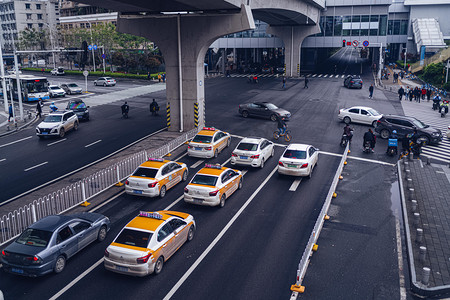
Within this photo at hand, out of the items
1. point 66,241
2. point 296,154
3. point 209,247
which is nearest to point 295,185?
point 296,154

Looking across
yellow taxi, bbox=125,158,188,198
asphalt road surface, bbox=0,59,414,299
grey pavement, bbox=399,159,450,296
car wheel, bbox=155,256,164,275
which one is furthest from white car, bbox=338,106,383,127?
car wheel, bbox=155,256,164,275

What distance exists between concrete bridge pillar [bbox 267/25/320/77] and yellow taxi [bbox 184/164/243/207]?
5604 centimetres

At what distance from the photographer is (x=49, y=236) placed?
12.8 m

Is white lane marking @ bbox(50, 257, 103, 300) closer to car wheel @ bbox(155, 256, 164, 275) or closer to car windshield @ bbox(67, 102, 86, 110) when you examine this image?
car wheel @ bbox(155, 256, 164, 275)

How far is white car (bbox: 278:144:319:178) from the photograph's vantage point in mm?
20766

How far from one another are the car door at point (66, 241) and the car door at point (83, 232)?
17cm

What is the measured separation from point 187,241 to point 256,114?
2311 centimetres

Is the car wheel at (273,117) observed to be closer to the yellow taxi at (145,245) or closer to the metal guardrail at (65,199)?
the metal guardrail at (65,199)

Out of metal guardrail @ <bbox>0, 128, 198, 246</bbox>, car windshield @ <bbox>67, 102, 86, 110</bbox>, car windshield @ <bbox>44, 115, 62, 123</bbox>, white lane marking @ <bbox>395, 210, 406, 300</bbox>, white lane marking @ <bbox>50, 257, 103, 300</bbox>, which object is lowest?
white lane marking @ <bbox>395, 210, 406, 300</bbox>

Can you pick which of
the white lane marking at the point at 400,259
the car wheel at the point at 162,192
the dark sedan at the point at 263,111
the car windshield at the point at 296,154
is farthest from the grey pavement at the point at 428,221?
the dark sedan at the point at 263,111

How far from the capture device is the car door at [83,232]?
13759mm

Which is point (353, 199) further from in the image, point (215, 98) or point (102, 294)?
point (215, 98)

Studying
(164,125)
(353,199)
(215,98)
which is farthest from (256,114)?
(353,199)

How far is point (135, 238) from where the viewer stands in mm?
12586
